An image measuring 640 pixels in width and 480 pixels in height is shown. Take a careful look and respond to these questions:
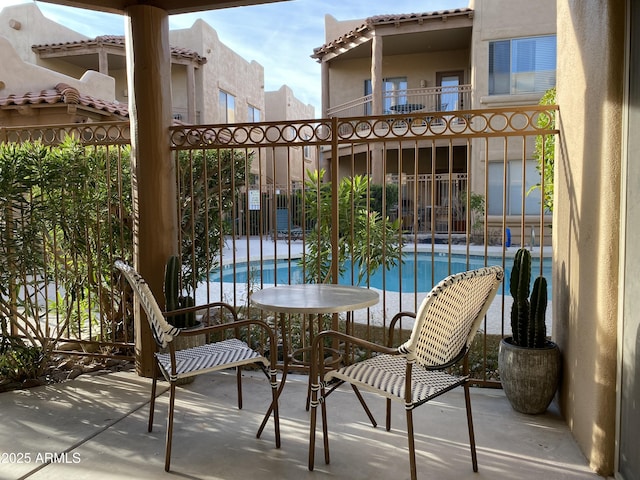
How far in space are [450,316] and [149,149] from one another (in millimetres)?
2809

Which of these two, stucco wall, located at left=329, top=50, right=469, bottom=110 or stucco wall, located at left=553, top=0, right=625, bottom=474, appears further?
stucco wall, located at left=329, top=50, right=469, bottom=110

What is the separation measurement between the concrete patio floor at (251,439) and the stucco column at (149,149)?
803 millimetres

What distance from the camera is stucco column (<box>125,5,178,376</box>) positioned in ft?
12.5

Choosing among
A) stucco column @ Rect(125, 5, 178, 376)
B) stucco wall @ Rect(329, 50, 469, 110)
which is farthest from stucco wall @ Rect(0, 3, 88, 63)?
stucco column @ Rect(125, 5, 178, 376)

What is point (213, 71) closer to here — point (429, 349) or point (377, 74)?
point (377, 74)

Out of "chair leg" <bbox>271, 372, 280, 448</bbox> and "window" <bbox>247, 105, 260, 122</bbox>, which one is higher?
"window" <bbox>247, 105, 260, 122</bbox>

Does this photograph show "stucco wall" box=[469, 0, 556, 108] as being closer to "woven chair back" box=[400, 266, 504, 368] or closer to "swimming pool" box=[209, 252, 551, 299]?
"swimming pool" box=[209, 252, 551, 299]

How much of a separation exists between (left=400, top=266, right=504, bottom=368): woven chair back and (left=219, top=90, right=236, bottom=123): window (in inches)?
695

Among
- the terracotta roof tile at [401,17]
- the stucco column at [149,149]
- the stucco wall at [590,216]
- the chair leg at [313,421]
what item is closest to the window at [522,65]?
the terracotta roof tile at [401,17]

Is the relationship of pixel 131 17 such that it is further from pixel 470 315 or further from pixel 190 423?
pixel 470 315

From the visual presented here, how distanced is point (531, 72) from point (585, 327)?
41.1 ft

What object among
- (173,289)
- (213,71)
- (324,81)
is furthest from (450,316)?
(213,71)

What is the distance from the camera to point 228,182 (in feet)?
17.0

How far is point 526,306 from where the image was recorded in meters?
3.17
